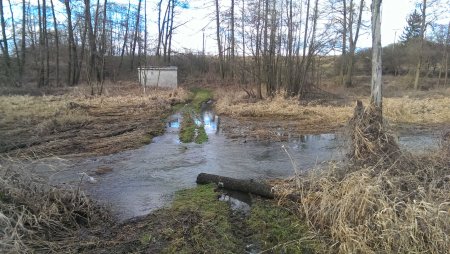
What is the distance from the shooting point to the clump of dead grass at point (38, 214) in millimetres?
4371

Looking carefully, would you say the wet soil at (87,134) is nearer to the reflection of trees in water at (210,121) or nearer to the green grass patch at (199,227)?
the reflection of trees in water at (210,121)

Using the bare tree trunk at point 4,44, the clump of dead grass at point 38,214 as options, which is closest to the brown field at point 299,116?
the clump of dead grass at point 38,214

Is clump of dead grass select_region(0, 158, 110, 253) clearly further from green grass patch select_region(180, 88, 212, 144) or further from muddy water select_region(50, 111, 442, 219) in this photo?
green grass patch select_region(180, 88, 212, 144)

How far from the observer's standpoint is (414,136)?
40.5 ft

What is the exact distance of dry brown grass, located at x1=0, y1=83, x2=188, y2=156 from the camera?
1066cm

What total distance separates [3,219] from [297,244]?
141 inches

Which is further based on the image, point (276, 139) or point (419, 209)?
point (276, 139)

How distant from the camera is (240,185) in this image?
696cm

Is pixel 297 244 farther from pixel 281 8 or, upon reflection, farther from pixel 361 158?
A: pixel 281 8

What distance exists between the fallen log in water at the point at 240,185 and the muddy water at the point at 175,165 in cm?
31

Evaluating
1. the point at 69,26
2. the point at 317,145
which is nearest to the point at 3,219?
the point at 317,145

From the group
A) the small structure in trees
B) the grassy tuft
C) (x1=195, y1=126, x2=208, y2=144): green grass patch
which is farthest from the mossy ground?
the small structure in trees

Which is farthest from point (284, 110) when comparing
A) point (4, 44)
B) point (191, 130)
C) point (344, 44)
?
point (4, 44)

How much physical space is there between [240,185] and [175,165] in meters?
2.61
